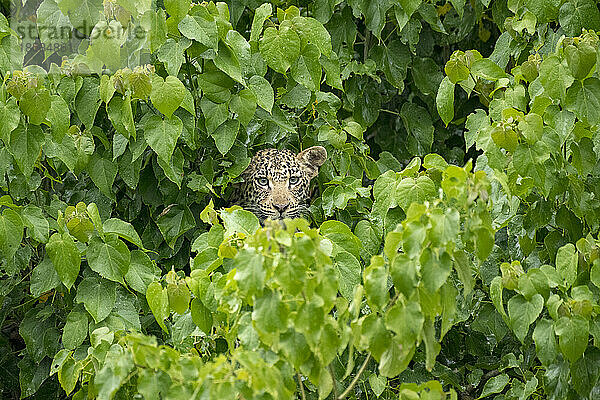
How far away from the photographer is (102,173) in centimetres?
251

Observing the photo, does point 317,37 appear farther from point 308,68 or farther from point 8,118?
point 8,118

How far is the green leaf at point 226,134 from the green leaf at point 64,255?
0.51 metres

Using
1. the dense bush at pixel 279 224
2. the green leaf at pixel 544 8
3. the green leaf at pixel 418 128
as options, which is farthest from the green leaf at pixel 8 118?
the green leaf at pixel 418 128

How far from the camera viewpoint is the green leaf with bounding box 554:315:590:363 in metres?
1.88

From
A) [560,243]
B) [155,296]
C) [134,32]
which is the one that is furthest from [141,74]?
[560,243]

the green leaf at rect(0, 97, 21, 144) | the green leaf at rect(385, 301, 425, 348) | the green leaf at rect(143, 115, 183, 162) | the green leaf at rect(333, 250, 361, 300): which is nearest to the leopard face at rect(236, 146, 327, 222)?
the green leaf at rect(143, 115, 183, 162)

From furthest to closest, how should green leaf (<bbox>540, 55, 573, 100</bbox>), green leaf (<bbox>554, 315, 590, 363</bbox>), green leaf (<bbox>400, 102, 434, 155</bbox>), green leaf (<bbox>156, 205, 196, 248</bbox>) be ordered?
1. green leaf (<bbox>400, 102, 434, 155</bbox>)
2. green leaf (<bbox>156, 205, 196, 248</bbox>)
3. green leaf (<bbox>540, 55, 573, 100</bbox>)
4. green leaf (<bbox>554, 315, 590, 363</bbox>)

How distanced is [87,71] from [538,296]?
1.34 metres

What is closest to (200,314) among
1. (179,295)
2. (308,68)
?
(179,295)

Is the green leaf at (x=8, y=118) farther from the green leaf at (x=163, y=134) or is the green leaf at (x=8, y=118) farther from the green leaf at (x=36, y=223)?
the green leaf at (x=163, y=134)

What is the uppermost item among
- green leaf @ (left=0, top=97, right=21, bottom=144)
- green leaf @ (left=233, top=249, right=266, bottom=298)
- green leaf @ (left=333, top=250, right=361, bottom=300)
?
green leaf @ (left=233, top=249, right=266, bottom=298)

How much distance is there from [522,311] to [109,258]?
101cm

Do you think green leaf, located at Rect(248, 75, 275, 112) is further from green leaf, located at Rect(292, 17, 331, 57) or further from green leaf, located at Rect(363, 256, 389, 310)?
green leaf, located at Rect(363, 256, 389, 310)

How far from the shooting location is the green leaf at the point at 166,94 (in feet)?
7.37
